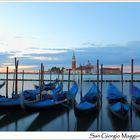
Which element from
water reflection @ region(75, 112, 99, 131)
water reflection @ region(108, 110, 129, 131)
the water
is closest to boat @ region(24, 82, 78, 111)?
the water

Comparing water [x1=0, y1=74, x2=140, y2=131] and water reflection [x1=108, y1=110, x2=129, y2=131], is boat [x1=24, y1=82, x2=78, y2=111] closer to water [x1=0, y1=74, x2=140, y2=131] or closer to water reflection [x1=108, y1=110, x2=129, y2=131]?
water [x1=0, y1=74, x2=140, y2=131]

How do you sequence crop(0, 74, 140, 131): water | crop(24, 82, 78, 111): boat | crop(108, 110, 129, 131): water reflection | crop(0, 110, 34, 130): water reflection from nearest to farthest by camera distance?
1. crop(108, 110, 129, 131): water reflection
2. crop(0, 74, 140, 131): water
3. crop(0, 110, 34, 130): water reflection
4. crop(24, 82, 78, 111): boat

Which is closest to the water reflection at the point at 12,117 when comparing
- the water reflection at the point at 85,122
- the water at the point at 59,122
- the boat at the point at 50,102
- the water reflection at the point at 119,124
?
the water at the point at 59,122

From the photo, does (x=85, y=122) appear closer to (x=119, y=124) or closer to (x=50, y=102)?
(x=119, y=124)

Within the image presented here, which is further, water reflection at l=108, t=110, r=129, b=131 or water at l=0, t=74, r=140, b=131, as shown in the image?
water at l=0, t=74, r=140, b=131

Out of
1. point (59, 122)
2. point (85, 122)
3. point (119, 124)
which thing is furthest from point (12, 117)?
point (119, 124)

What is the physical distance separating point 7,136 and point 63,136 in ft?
1.77

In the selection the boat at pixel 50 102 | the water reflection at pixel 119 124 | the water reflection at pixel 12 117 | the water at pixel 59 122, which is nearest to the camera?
the water reflection at pixel 119 124

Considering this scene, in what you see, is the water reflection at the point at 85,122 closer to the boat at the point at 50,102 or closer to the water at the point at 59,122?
the water at the point at 59,122

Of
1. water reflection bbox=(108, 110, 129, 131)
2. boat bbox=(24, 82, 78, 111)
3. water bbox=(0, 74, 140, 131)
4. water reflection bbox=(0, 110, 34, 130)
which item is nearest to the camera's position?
water reflection bbox=(108, 110, 129, 131)

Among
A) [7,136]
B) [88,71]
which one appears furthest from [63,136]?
[88,71]

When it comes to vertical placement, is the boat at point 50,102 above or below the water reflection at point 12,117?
above

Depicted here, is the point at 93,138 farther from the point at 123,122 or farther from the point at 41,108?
the point at 41,108

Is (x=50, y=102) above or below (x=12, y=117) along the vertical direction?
above
